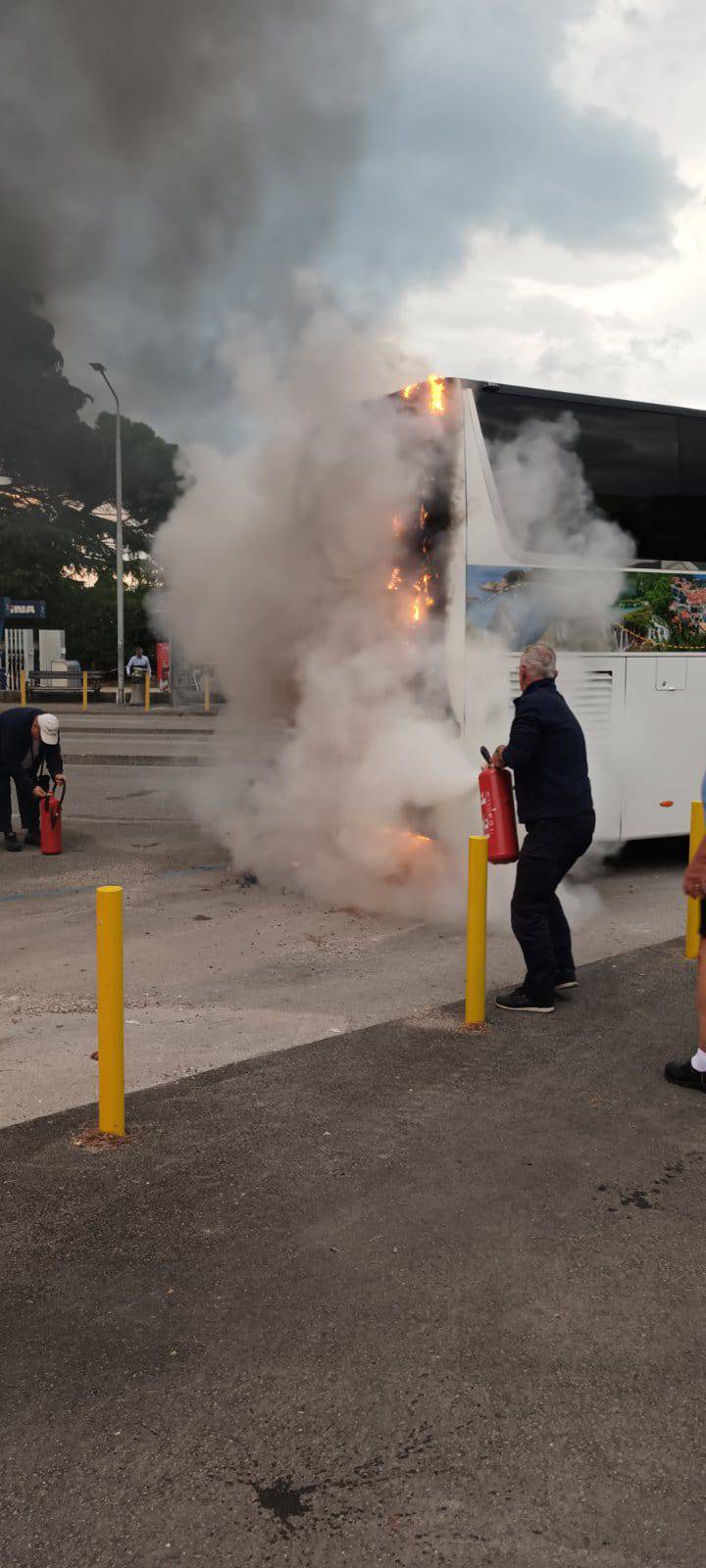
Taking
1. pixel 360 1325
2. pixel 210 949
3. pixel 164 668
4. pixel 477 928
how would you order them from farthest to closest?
1. pixel 164 668
2. pixel 210 949
3. pixel 477 928
4. pixel 360 1325

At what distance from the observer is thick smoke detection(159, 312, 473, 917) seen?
24.7 ft

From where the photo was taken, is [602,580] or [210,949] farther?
[602,580]

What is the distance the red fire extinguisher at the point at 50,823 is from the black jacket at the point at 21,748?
1.06 feet

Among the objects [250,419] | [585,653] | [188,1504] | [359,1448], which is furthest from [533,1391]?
[250,419]

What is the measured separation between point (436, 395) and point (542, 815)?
3299mm

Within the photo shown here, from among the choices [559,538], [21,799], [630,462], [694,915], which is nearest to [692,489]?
[630,462]

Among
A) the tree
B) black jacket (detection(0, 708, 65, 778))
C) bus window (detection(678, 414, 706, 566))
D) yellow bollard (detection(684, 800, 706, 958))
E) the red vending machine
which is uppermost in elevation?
the tree

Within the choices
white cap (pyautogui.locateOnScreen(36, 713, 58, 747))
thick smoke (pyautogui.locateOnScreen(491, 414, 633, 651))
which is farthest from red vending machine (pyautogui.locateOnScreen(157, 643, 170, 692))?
thick smoke (pyautogui.locateOnScreen(491, 414, 633, 651))

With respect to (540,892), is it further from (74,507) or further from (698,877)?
(74,507)

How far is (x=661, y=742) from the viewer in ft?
28.9

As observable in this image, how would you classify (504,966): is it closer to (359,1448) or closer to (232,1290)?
(232,1290)

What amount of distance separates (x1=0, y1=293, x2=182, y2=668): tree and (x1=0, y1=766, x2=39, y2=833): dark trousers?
28.7 metres

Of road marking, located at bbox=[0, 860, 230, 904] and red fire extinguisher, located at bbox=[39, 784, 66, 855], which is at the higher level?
red fire extinguisher, located at bbox=[39, 784, 66, 855]

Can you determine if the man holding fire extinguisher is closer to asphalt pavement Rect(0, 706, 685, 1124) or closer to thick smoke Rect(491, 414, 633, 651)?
asphalt pavement Rect(0, 706, 685, 1124)
